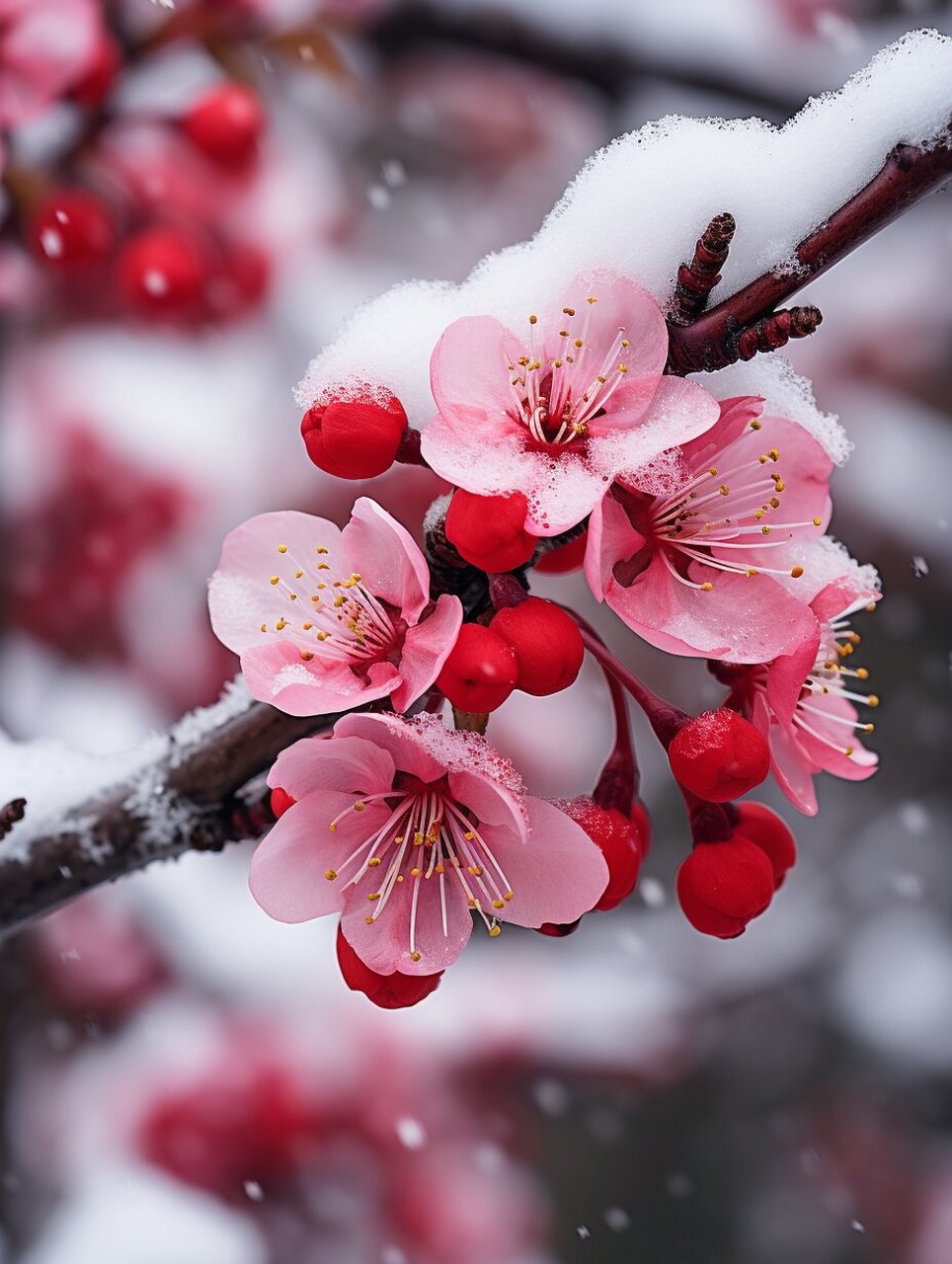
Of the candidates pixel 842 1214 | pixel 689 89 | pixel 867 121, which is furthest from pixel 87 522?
pixel 842 1214

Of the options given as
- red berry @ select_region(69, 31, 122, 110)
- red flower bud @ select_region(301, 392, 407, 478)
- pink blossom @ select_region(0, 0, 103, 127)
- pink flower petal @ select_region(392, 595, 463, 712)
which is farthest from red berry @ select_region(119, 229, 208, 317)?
pink flower petal @ select_region(392, 595, 463, 712)

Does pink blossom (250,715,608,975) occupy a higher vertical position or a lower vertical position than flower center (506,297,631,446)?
lower

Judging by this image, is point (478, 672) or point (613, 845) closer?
point (478, 672)

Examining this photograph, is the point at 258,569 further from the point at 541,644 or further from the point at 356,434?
the point at 541,644

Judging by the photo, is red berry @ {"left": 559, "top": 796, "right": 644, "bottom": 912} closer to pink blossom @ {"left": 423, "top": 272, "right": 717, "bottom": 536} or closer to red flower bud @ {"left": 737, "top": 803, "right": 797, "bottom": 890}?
red flower bud @ {"left": 737, "top": 803, "right": 797, "bottom": 890}

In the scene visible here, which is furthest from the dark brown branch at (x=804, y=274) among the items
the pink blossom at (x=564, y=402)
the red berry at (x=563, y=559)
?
the red berry at (x=563, y=559)

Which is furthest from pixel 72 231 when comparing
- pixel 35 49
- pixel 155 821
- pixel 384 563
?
pixel 384 563

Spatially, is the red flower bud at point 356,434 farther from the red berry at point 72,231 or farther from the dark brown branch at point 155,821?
the red berry at point 72,231

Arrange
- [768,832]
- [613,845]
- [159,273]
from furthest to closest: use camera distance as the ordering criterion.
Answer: [159,273], [768,832], [613,845]
